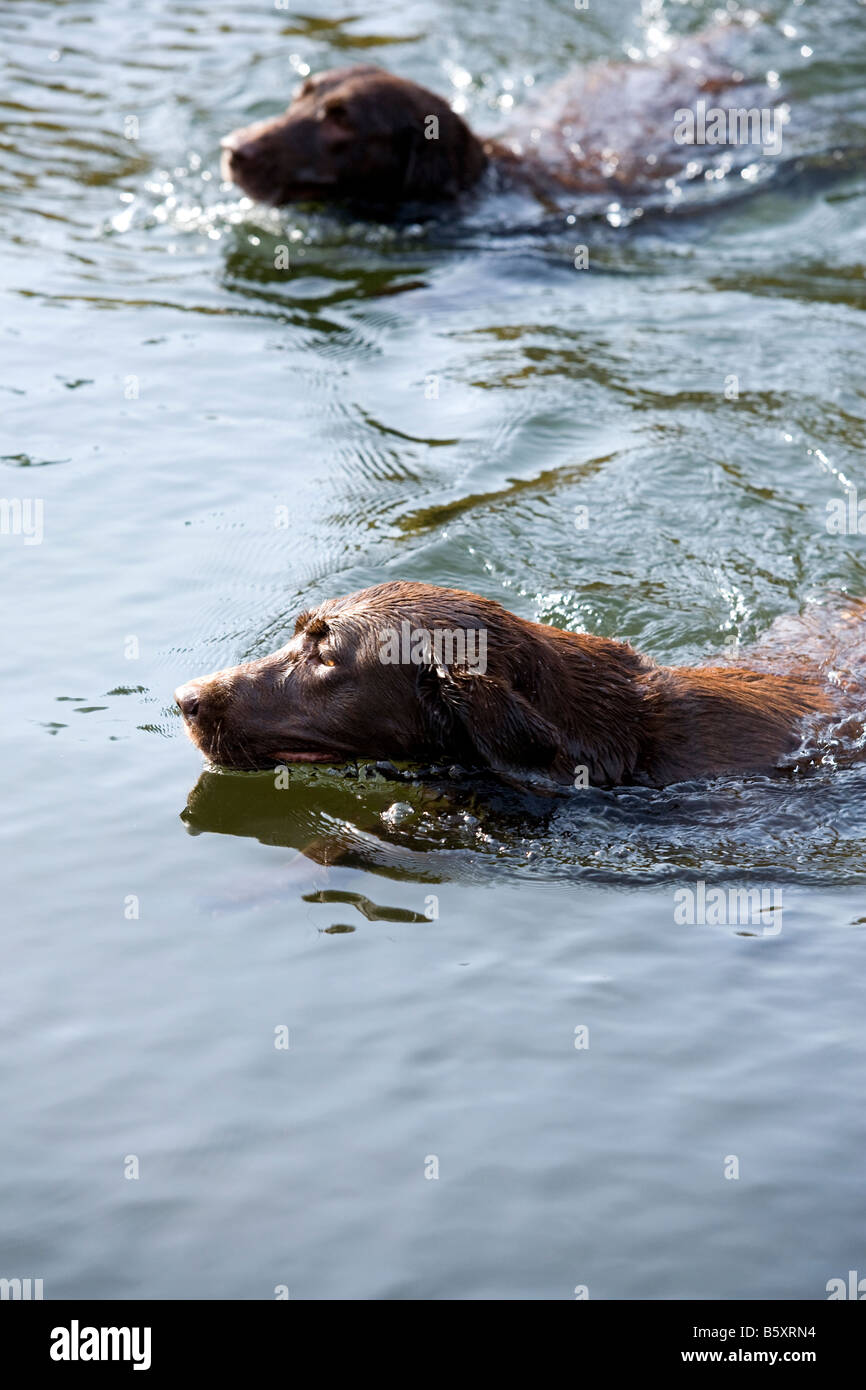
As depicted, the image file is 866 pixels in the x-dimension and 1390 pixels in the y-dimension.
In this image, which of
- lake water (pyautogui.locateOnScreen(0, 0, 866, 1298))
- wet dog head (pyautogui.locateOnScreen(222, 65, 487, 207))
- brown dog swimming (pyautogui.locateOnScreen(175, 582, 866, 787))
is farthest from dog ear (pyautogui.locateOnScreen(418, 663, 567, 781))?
wet dog head (pyautogui.locateOnScreen(222, 65, 487, 207))

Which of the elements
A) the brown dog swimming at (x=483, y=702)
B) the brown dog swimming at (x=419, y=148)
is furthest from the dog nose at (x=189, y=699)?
the brown dog swimming at (x=419, y=148)

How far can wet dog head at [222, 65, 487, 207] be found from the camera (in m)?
12.2

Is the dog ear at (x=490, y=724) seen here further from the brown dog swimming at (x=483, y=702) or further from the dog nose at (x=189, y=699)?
the dog nose at (x=189, y=699)

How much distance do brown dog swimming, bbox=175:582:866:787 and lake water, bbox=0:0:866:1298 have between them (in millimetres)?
180

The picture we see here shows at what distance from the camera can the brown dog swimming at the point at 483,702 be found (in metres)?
6.02

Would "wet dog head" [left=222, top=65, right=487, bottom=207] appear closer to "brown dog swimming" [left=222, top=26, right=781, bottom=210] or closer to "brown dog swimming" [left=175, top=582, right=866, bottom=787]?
"brown dog swimming" [left=222, top=26, right=781, bottom=210]

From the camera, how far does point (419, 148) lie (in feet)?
40.5

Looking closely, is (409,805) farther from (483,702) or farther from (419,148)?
(419,148)

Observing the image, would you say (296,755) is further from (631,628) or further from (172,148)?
(172,148)

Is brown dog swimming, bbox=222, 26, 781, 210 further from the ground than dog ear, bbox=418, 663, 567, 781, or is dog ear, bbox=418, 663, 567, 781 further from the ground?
brown dog swimming, bbox=222, 26, 781, 210

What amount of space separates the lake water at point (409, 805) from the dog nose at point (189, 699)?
261 mm

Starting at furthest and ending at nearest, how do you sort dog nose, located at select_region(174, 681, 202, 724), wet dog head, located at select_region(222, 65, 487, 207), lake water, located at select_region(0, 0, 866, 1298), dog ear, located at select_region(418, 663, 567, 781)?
wet dog head, located at select_region(222, 65, 487, 207) < dog nose, located at select_region(174, 681, 202, 724) < dog ear, located at select_region(418, 663, 567, 781) < lake water, located at select_region(0, 0, 866, 1298)
